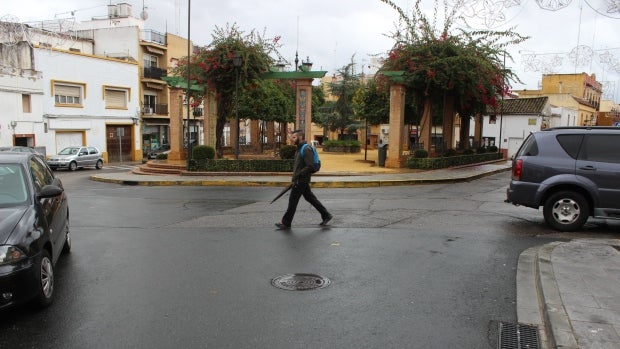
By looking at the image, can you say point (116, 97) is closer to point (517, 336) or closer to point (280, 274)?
point (280, 274)

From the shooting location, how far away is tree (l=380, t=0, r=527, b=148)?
73.9 ft

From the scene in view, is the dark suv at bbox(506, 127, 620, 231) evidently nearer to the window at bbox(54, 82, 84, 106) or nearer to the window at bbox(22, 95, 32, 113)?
the window at bbox(22, 95, 32, 113)

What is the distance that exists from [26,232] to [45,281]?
1.90 feet

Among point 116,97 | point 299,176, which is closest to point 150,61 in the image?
point 116,97

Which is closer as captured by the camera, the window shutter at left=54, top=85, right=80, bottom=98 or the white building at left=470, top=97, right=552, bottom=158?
the window shutter at left=54, top=85, right=80, bottom=98

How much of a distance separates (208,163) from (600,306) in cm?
1783

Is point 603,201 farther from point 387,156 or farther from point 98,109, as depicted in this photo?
point 98,109

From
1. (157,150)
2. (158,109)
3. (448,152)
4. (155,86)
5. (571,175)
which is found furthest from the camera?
(158,109)

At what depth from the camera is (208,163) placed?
828 inches

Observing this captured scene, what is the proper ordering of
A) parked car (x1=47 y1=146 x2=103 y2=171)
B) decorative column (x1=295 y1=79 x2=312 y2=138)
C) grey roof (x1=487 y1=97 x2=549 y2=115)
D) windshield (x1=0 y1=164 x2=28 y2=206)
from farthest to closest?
grey roof (x1=487 y1=97 x2=549 y2=115)
parked car (x1=47 y1=146 x2=103 y2=171)
decorative column (x1=295 y1=79 x2=312 y2=138)
windshield (x1=0 y1=164 x2=28 y2=206)

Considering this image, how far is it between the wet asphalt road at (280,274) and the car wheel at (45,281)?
123mm

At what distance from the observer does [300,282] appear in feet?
18.7

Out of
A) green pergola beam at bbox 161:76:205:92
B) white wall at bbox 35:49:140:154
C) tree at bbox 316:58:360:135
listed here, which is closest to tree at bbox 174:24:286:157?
green pergola beam at bbox 161:76:205:92

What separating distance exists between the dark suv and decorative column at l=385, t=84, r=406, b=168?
1384 cm
